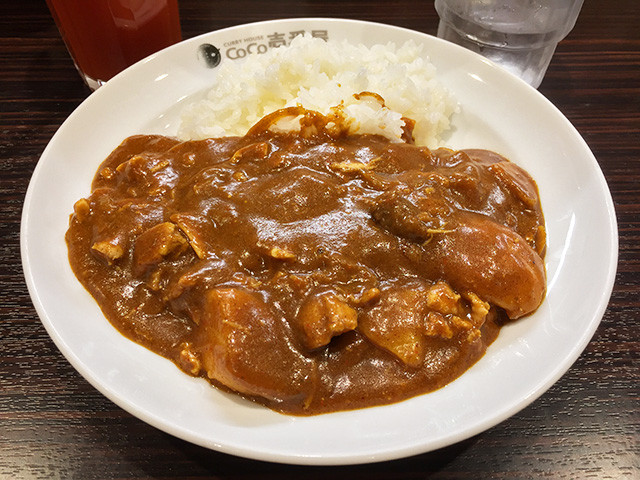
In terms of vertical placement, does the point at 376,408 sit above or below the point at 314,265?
below

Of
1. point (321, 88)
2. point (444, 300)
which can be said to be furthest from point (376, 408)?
point (321, 88)

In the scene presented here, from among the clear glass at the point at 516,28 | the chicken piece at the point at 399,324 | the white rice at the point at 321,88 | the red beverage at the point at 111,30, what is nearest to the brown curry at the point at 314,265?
the chicken piece at the point at 399,324

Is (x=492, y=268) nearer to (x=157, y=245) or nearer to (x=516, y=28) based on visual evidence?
(x=157, y=245)

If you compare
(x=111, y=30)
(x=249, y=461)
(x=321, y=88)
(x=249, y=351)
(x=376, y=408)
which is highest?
(x=111, y=30)

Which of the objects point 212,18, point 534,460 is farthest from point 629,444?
point 212,18

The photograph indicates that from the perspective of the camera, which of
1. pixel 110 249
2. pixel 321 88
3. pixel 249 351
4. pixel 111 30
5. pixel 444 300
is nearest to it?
pixel 249 351

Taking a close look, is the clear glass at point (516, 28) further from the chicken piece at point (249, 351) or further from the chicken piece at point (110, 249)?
the chicken piece at point (110, 249)

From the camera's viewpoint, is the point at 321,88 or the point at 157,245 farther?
the point at 321,88
